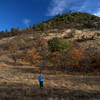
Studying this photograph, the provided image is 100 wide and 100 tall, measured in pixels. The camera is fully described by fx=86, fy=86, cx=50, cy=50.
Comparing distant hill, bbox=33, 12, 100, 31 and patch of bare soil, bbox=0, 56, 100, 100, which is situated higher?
distant hill, bbox=33, 12, 100, 31

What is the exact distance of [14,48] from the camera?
3766 centimetres

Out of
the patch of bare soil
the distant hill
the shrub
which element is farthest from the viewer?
the distant hill

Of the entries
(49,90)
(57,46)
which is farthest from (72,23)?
(49,90)

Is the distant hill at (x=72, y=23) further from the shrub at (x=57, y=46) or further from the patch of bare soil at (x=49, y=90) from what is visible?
the patch of bare soil at (x=49, y=90)

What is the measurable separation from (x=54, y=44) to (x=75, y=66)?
1220cm

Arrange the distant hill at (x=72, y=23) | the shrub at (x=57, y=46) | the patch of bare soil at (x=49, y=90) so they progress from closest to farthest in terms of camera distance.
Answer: the patch of bare soil at (x=49, y=90)
the shrub at (x=57, y=46)
the distant hill at (x=72, y=23)

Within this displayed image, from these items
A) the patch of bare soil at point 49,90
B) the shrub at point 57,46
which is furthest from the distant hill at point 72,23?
the patch of bare soil at point 49,90

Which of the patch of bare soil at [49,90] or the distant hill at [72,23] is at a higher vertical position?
the distant hill at [72,23]

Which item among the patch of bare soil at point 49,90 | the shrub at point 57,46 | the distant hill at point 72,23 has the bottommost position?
the patch of bare soil at point 49,90

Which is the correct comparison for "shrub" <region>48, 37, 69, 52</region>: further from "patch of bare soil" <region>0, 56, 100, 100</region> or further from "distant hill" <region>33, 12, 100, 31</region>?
"distant hill" <region>33, 12, 100, 31</region>

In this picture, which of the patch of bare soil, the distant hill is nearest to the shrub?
the patch of bare soil

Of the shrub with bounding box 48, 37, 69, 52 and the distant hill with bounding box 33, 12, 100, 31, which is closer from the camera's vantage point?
the shrub with bounding box 48, 37, 69, 52

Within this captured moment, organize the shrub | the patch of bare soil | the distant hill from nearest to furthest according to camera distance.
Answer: the patch of bare soil
the shrub
the distant hill

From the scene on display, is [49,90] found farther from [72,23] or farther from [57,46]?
[72,23]
